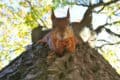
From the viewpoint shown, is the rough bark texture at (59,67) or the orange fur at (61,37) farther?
the rough bark texture at (59,67)

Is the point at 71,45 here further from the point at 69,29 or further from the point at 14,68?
the point at 14,68

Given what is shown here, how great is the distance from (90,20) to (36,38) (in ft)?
11.7

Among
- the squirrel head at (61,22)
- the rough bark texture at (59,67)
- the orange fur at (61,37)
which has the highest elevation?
the squirrel head at (61,22)

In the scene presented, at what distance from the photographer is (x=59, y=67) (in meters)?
7.38

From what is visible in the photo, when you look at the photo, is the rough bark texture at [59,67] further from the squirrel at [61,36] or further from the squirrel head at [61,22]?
the squirrel head at [61,22]

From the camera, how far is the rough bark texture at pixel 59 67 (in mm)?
7281

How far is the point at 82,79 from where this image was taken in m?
7.62

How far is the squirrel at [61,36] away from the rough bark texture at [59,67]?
0.67ft

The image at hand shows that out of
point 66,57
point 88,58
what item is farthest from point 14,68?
point 88,58

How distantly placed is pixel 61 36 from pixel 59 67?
0.70m

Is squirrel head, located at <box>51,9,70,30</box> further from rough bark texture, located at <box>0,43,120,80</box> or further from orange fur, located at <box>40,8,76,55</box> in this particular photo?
rough bark texture, located at <box>0,43,120,80</box>

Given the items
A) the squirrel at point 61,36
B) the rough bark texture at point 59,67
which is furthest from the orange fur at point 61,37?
the rough bark texture at point 59,67

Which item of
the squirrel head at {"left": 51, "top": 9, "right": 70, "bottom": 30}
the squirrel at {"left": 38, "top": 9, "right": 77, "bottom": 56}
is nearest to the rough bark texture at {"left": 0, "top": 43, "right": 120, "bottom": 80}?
the squirrel at {"left": 38, "top": 9, "right": 77, "bottom": 56}

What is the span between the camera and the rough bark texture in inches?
287
